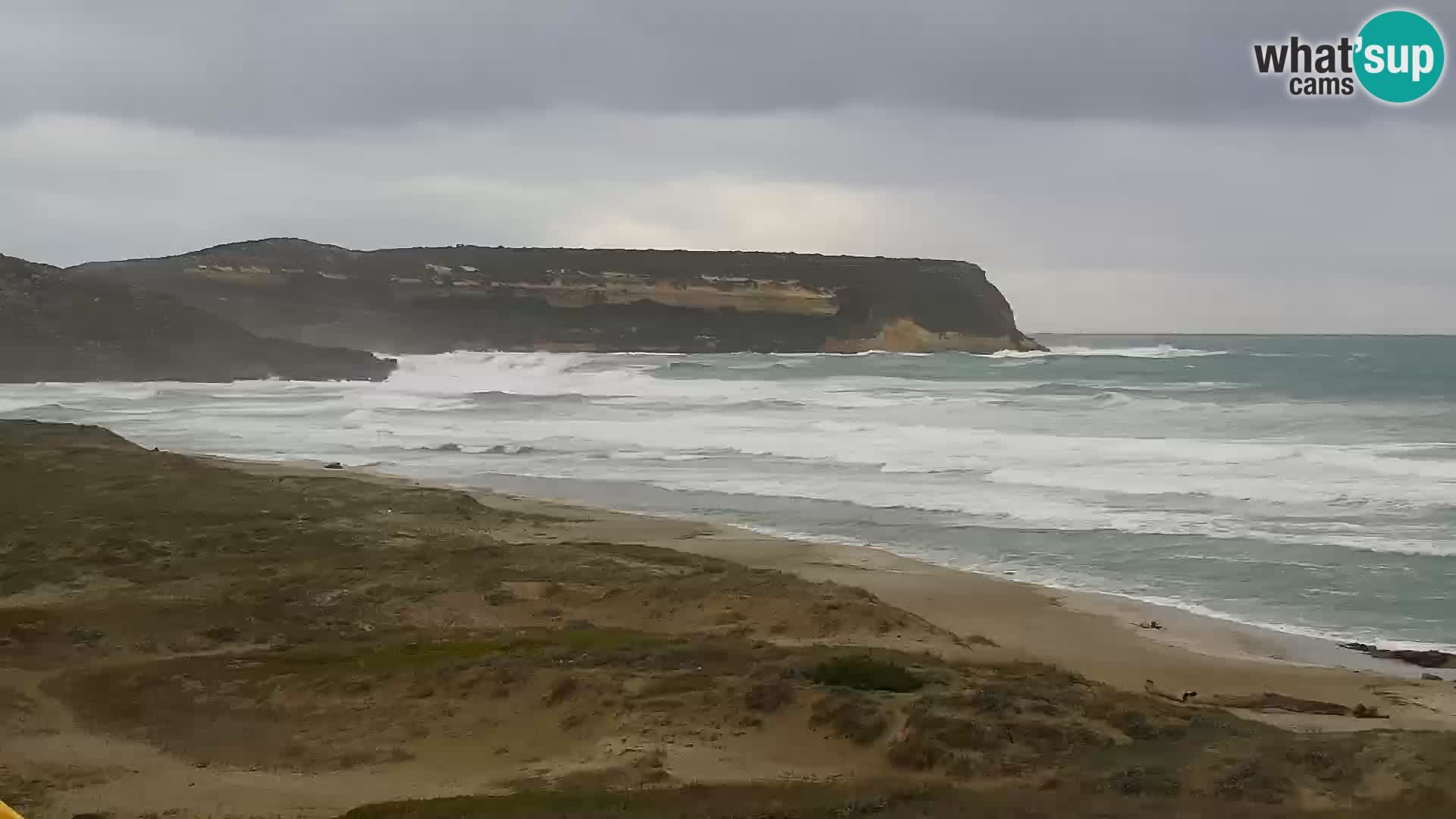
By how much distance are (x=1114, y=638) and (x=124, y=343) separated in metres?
54.7

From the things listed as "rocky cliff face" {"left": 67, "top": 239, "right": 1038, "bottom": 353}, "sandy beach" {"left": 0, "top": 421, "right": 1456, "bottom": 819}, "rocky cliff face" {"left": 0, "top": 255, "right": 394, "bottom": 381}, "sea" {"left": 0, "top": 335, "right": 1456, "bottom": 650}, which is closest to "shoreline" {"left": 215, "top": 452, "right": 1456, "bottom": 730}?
"sandy beach" {"left": 0, "top": 421, "right": 1456, "bottom": 819}

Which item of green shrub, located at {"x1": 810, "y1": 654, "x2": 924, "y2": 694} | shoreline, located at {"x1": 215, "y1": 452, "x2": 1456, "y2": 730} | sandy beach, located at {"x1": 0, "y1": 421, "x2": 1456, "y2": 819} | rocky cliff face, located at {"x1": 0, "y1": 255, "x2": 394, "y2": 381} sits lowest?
shoreline, located at {"x1": 215, "y1": 452, "x2": 1456, "y2": 730}

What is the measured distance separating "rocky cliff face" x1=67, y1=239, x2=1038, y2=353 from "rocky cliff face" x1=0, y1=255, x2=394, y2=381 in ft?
60.6

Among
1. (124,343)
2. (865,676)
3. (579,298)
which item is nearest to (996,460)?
(865,676)

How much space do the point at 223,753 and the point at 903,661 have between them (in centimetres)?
438

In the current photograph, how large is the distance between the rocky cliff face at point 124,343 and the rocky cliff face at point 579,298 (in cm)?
1848

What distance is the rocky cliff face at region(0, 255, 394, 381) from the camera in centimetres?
5281

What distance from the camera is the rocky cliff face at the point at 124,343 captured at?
5281cm

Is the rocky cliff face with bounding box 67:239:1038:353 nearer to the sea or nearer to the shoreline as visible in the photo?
the sea

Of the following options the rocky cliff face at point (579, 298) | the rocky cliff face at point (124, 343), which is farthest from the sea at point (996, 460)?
the rocky cliff face at point (579, 298)

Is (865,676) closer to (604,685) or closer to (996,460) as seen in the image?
(604,685)

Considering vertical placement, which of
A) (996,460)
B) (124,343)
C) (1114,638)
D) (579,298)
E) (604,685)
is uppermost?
(579,298)

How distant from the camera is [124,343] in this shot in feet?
181

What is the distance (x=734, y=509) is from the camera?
19.1 m
